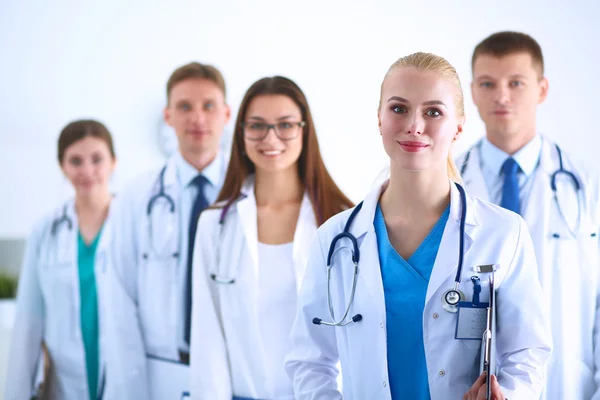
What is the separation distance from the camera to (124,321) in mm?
2607

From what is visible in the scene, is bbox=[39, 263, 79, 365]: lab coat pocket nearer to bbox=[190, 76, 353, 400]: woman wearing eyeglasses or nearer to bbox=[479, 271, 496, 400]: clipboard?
bbox=[190, 76, 353, 400]: woman wearing eyeglasses

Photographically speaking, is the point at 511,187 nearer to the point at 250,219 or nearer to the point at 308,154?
the point at 308,154

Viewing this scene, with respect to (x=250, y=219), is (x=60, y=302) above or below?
below

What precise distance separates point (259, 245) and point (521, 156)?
860 millimetres

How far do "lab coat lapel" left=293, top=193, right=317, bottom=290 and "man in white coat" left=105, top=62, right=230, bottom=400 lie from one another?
2.01 ft

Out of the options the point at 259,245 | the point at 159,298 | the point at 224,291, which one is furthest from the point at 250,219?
the point at 159,298

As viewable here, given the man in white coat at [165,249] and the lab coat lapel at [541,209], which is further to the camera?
the man in white coat at [165,249]

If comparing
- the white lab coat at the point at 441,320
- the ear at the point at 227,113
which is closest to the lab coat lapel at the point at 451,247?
the white lab coat at the point at 441,320

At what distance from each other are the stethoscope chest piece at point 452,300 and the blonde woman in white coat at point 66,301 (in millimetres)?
1894

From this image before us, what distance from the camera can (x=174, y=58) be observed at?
317cm

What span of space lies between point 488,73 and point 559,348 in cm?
88

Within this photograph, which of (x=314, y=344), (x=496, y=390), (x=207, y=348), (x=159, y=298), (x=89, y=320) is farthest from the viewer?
(x=89, y=320)

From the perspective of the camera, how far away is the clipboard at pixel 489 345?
1285mm

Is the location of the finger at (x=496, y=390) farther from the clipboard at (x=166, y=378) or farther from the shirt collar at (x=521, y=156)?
the clipboard at (x=166, y=378)
